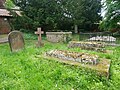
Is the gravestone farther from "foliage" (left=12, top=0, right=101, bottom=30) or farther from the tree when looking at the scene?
the tree

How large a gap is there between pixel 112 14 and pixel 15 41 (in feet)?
24.8

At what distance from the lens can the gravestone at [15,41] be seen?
335 inches

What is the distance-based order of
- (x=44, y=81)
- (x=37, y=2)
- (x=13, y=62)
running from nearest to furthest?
(x=44, y=81)
(x=13, y=62)
(x=37, y=2)

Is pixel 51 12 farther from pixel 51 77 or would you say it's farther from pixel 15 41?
pixel 51 77

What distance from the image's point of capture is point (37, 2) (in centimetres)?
1622

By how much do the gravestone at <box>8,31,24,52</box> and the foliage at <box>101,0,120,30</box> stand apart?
6910mm

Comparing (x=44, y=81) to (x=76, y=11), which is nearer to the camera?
(x=44, y=81)

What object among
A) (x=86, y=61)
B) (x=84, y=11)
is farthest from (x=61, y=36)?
(x=86, y=61)

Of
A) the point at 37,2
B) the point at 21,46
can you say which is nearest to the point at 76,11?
the point at 37,2

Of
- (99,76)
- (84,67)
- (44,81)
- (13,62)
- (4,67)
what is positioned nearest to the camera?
(44,81)

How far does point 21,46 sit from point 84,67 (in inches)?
171

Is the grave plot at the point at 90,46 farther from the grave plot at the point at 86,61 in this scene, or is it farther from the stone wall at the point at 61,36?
the stone wall at the point at 61,36

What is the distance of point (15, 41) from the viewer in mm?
8727

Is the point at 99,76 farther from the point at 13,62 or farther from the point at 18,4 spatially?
the point at 18,4
